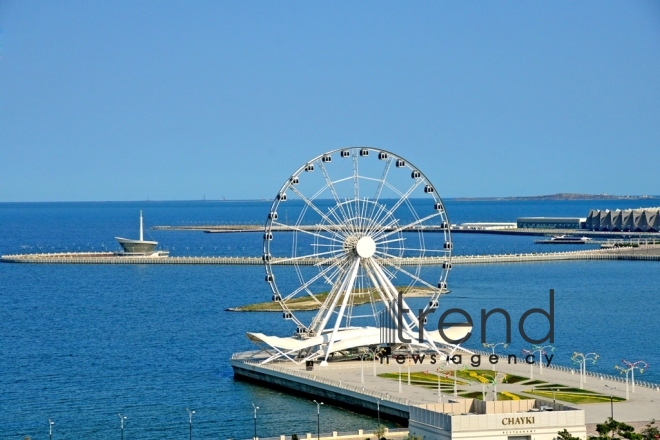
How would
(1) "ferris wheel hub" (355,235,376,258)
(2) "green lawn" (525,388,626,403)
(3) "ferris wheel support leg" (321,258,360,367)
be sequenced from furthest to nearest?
(1) "ferris wheel hub" (355,235,376,258) → (3) "ferris wheel support leg" (321,258,360,367) → (2) "green lawn" (525,388,626,403)

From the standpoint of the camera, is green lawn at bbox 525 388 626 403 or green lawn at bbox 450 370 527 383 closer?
green lawn at bbox 525 388 626 403

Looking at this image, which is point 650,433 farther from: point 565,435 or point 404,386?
point 404,386

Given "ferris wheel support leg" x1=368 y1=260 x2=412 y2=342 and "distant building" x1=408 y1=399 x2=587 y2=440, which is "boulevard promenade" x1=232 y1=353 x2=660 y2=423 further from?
"distant building" x1=408 y1=399 x2=587 y2=440

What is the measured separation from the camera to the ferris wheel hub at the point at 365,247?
81.6 m

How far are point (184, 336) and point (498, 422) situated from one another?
5042 centimetres

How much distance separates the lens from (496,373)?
75.0 meters

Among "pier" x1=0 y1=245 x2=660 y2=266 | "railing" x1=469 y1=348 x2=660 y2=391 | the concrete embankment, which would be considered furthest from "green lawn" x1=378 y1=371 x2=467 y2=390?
"pier" x1=0 y1=245 x2=660 y2=266

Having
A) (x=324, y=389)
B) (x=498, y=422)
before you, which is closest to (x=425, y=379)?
(x=324, y=389)

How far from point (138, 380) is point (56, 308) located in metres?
43.5

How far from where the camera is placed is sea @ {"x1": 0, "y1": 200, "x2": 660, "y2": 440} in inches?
2685

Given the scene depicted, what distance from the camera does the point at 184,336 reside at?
99.4 meters

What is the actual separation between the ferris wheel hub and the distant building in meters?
27.8

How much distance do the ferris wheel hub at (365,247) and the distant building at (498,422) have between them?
27761 mm

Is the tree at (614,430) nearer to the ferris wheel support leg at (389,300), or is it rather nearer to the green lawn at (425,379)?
the green lawn at (425,379)
